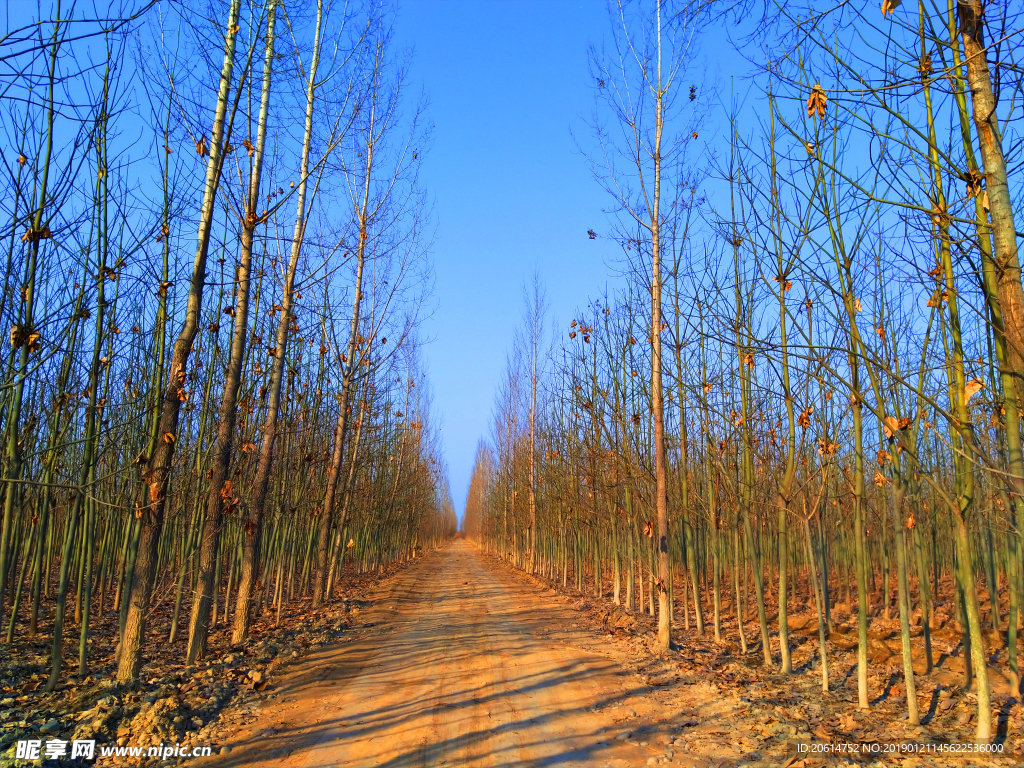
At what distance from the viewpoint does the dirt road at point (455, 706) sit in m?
4.10

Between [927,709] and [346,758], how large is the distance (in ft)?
→ 15.4

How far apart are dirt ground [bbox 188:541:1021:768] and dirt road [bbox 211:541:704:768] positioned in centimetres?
1

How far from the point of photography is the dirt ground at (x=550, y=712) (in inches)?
161

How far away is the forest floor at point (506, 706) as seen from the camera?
412 cm

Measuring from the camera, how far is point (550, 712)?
5020 millimetres

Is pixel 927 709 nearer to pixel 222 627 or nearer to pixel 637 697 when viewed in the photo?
pixel 637 697

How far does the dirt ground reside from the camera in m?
4.10

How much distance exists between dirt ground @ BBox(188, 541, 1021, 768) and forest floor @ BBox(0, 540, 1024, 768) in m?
0.02

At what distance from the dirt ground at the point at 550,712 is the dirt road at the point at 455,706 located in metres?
0.01

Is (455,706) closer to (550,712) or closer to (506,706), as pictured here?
(506,706)

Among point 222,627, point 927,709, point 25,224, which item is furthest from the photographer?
point 222,627

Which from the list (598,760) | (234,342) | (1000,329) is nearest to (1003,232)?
(1000,329)

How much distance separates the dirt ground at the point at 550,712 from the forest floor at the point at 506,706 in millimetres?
17

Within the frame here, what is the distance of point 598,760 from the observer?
4.02 meters
